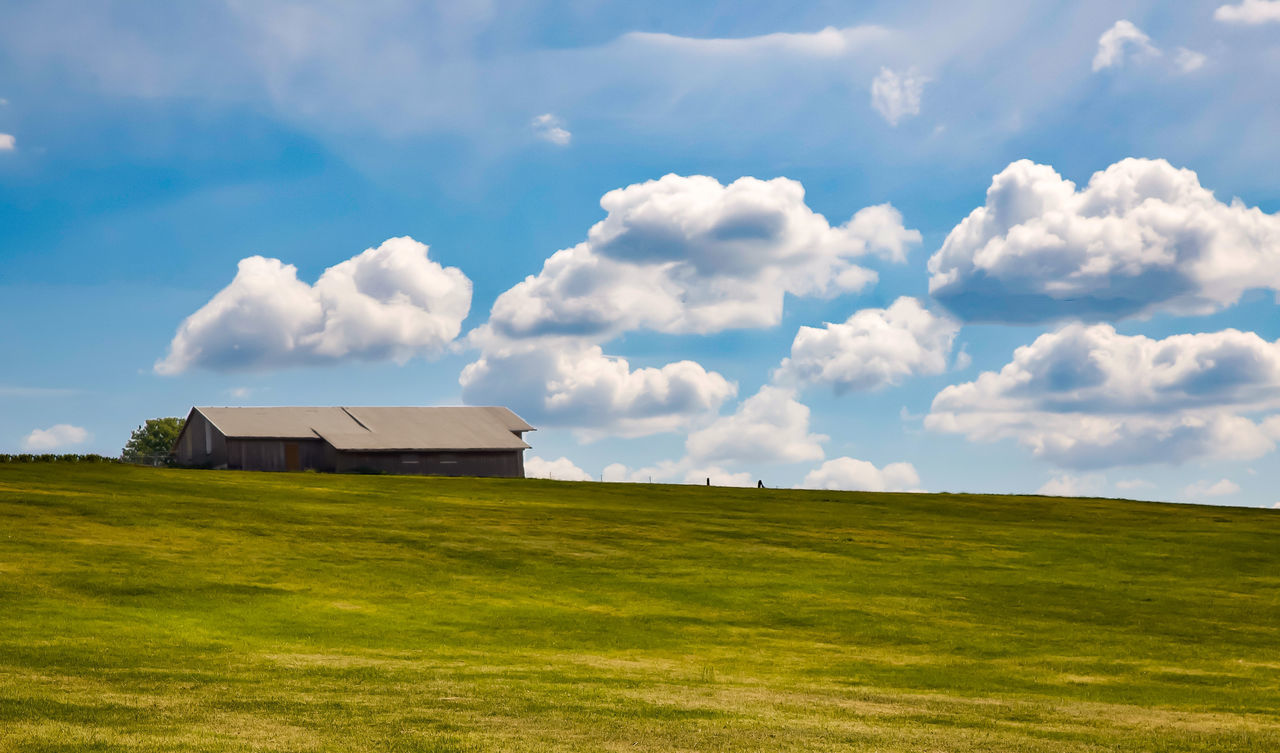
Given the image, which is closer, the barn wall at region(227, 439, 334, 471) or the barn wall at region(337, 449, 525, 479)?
the barn wall at region(227, 439, 334, 471)

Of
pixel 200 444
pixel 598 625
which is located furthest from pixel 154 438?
pixel 598 625

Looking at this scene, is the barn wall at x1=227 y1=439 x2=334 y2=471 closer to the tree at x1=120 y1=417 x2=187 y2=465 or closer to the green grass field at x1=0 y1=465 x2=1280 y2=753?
the green grass field at x1=0 y1=465 x2=1280 y2=753

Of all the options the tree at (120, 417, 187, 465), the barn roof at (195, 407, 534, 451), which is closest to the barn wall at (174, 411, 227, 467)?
the barn roof at (195, 407, 534, 451)

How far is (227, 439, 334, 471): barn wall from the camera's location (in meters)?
92.4

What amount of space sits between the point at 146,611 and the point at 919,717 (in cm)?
2198

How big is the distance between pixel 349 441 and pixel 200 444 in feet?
47.2

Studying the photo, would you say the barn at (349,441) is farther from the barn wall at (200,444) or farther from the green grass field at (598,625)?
the green grass field at (598,625)

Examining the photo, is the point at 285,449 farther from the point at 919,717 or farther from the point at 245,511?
the point at 919,717

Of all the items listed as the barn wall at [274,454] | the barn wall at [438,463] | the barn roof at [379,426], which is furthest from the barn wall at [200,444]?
the barn wall at [438,463]

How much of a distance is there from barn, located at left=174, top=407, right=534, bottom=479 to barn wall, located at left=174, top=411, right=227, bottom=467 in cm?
9

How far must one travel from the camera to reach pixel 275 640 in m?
27.9

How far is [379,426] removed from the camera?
9919cm

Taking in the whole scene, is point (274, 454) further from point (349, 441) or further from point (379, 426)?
point (379, 426)

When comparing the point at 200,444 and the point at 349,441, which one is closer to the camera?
the point at 349,441
